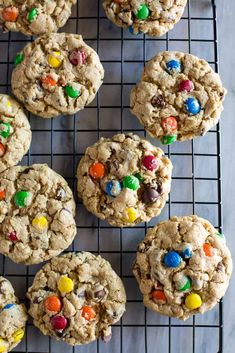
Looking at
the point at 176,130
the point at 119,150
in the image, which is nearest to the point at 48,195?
the point at 119,150

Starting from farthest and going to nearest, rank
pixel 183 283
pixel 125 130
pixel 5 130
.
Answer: pixel 125 130, pixel 5 130, pixel 183 283

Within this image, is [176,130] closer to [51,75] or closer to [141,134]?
[141,134]

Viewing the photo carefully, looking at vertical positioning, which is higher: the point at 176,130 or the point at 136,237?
the point at 176,130

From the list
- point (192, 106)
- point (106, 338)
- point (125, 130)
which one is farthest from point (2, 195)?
point (192, 106)

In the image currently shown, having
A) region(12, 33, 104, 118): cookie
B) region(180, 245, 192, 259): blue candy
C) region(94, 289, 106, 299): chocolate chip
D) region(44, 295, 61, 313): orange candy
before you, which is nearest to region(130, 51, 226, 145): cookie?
region(12, 33, 104, 118): cookie

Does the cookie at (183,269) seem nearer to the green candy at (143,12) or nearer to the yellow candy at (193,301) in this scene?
the yellow candy at (193,301)

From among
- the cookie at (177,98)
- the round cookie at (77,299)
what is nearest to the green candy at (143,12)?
the cookie at (177,98)

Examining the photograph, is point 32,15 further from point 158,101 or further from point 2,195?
point 2,195
